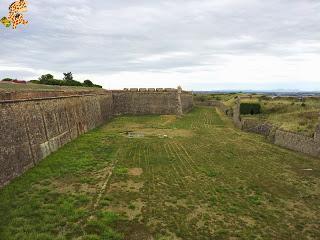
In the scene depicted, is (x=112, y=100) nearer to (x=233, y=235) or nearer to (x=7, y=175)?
(x=7, y=175)

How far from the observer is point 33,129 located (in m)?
15.0

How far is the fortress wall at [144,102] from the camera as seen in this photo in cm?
4088

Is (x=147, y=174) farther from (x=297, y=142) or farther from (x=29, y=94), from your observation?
(x=297, y=142)

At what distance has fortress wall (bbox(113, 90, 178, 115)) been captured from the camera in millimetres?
40875

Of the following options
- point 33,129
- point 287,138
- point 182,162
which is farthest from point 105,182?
point 287,138

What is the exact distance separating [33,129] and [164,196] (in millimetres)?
7979

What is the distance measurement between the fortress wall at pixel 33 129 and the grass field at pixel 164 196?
66cm

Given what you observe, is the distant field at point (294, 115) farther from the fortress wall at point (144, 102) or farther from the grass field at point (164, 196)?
the fortress wall at point (144, 102)

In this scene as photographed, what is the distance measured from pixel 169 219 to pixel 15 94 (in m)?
9.33

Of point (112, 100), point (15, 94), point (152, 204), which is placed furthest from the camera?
point (112, 100)

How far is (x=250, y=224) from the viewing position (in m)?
8.95

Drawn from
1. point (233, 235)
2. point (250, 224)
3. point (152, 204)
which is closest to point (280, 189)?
point (250, 224)

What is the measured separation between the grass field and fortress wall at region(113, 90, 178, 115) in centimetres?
2244

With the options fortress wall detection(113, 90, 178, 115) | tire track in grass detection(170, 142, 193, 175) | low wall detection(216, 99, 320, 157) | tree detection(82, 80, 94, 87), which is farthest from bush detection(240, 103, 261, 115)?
tree detection(82, 80, 94, 87)
